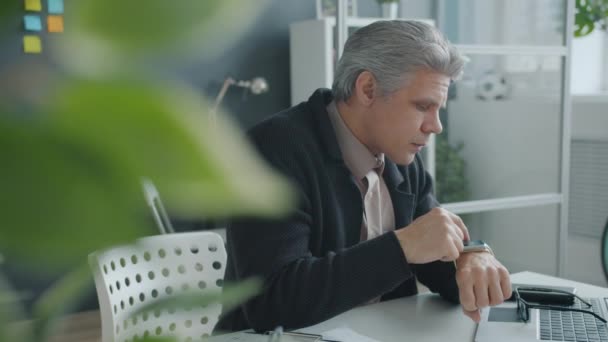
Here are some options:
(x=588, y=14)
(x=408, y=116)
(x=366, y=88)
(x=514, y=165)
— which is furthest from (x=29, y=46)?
(x=588, y=14)

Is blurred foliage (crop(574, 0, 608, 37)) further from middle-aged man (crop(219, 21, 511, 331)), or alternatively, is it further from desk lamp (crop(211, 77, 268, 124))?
middle-aged man (crop(219, 21, 511, 331))

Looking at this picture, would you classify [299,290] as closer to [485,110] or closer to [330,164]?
[330,164]

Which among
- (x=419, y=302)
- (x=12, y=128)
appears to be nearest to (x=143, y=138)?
(x=12, y=128)

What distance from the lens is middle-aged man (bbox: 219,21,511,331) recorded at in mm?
1310

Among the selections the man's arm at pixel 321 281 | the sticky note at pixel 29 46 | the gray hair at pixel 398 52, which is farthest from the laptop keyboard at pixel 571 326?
the sticky note at pixel 29 46

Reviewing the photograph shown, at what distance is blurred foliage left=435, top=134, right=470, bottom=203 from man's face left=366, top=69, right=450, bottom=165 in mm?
1593

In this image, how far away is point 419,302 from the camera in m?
1.50

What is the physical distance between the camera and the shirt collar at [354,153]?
1.66 m

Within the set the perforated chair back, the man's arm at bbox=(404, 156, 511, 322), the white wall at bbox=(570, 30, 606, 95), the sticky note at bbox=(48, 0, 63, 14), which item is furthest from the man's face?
the white wall at bbox=(570, 30, 606, 95)

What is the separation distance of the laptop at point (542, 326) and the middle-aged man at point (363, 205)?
5 cm

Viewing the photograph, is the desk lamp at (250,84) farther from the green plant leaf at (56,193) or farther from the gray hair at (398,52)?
the green plant leaf at (56,193)

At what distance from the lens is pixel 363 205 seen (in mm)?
1616

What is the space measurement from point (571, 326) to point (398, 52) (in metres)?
0.66

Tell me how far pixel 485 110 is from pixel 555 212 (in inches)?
25.3
